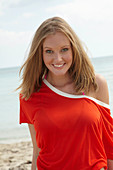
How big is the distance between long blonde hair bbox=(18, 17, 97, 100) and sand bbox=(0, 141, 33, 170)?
11.0 feet

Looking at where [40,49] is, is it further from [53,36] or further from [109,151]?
[109,151]

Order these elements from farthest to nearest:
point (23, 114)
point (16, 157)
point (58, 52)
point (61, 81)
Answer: point (16, 157)
point (23, 114)
point (61, 81)
point (58, 52)

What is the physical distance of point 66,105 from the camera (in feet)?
8.32

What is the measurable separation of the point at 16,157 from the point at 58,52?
5166 millimetres

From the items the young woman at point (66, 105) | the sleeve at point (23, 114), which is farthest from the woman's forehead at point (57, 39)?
the sleeve at point (23, 114)

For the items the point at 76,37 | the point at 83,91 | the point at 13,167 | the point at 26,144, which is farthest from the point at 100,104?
the point at 26,144

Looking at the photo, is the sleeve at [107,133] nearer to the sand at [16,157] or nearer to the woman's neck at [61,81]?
the woman's neck at [61,81]

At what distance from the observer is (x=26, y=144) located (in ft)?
28.7

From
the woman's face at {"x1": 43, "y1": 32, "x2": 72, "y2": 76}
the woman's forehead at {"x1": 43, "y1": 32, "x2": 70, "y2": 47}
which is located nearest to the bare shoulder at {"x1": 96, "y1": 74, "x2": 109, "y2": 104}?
the woman's face at {"x1": 43, "y1": 32, "x2": 72, "y2": 76}

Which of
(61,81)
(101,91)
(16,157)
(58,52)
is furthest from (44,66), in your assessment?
(16,157)

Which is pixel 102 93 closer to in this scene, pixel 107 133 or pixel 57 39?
pixel 107 133

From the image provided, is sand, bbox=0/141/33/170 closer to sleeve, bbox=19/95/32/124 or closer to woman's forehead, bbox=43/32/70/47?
Result: sleeve, bbox=19/95/32/124

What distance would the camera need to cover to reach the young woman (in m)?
2.41

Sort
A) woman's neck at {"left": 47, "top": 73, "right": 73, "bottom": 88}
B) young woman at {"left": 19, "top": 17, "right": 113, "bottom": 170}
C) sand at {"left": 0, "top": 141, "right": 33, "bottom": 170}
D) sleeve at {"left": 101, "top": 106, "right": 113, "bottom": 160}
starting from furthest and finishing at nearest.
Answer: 1. sand at {"left": 0, "top": 141, "right": 33, "bottom": 170}
2. woman's neck at {"left": 47, "top": 73, "right": 73, "bottom": 88}
3. sleeve at {"left": 101, "top": 106, "right": 113, "bottom": 160}
4. young woman at {"left": 19, "top": 17, "right": 113, "bottom": 170}
